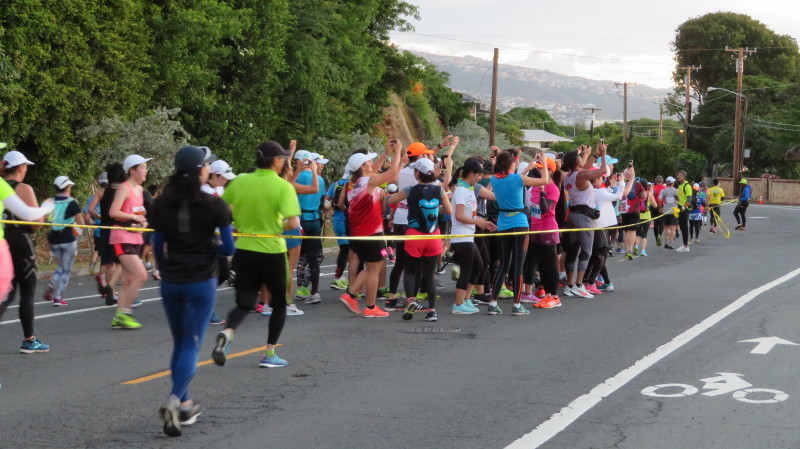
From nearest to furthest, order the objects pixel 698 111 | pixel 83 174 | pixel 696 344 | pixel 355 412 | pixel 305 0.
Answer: pixel 355 412 → pixel 696 344 → pixel 83 174 → pixel 305 0 → pixel 698 111

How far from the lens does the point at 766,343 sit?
1005 centimetres

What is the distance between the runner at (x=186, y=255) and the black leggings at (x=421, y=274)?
16.0 feet

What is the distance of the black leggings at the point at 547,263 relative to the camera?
12.4 meters

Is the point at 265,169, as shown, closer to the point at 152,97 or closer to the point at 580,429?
the point at 580,429

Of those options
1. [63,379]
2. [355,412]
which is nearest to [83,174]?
[63,379]

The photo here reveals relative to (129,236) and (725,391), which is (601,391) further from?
(129,236)

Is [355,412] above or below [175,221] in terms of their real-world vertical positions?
below

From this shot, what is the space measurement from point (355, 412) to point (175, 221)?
1.77 metres

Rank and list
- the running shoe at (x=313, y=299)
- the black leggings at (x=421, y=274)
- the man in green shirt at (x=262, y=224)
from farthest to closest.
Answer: the running shoe at (x=313, y=299), the black leggings at (x=421, y=274), the man in green shirt at (x=262, y=224)

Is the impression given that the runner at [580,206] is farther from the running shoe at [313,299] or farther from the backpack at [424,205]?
the running shoe at [313,299]

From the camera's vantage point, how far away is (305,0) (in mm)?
38031

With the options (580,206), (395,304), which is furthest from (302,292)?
(580,206)

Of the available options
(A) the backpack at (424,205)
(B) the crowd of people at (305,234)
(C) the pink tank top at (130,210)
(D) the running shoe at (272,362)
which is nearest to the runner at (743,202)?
(B) the crowd of people at (305,234)

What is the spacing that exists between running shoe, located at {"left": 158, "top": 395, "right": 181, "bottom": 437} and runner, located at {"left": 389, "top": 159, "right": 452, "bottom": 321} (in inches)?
199
